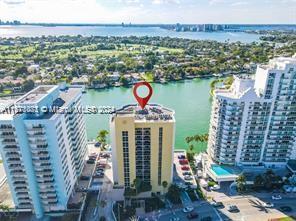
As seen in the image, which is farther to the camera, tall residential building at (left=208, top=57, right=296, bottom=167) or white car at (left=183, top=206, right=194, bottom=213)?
tall residential building at (left=208, top=57, right=296, bottom=167)

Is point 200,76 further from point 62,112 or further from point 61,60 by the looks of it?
point 62,112

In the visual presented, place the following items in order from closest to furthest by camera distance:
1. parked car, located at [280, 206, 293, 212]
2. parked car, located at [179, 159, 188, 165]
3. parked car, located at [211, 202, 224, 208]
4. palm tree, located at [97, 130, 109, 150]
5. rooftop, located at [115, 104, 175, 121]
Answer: rooftop, located at [115, 104, 175, 121] → parked car, located at [280, 206, 293, 212] → parked car, located at [211, 202, 224, 208] → parked car, located at [179, 159, 188, 165] → palm tree, located at [97, 130, 109, 150]

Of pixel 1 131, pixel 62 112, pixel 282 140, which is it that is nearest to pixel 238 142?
pixel 282 140

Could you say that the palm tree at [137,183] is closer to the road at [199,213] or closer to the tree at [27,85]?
the road at [199,213]

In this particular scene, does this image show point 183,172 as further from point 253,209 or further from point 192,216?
point 253,209

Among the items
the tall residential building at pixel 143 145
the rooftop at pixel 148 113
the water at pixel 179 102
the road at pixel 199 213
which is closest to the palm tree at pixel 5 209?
the tall residential building at pixel 143 145

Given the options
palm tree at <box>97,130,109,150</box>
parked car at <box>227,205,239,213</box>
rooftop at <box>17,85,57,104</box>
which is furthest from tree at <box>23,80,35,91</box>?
parked car at <box>227,205,239,213</box>

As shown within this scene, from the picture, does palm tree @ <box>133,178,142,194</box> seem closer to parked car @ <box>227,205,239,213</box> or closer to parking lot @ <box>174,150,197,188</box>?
parking lot @ <box>174,150,197,188</box>

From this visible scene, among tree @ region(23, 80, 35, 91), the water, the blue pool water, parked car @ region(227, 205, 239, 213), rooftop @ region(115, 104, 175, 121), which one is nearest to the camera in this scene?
rooftop @ region(115, 104, 175, 121)
